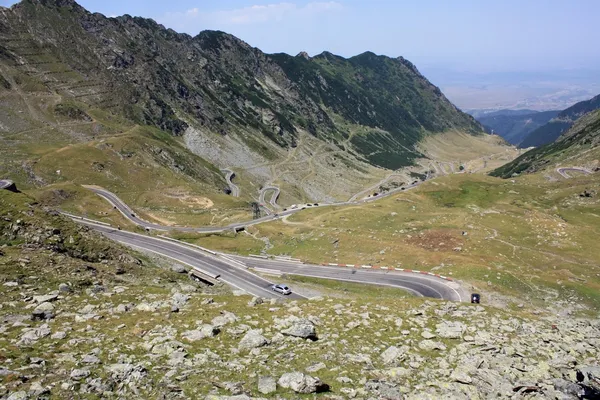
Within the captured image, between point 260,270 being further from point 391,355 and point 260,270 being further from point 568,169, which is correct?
point 568,169

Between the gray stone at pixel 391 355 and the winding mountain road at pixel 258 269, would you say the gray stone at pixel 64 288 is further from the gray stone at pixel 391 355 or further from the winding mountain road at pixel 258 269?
Answer: the winding mountain road at pixel 258 269

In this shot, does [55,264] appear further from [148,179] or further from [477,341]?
[148,179]

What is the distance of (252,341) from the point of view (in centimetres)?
2327

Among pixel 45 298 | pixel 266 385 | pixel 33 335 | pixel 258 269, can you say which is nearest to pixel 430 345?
pixel 266 385

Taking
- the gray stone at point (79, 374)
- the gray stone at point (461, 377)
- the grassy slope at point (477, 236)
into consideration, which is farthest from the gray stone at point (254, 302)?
the grassy slope at point (477, 236)

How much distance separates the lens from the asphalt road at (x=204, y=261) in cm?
6712

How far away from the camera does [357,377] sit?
20.5m

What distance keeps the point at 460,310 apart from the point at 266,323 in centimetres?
1890

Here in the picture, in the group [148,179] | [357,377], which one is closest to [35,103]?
[148,179]

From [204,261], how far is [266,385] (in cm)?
6179

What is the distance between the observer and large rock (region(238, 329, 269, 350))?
2281 cm

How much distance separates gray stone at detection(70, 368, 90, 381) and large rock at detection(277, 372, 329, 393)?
882cm

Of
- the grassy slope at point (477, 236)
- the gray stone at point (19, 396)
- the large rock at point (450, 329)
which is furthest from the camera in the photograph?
the grassy slope at point (477, 236)

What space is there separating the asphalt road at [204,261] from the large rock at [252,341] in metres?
39.7
